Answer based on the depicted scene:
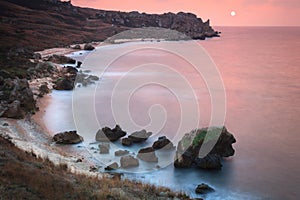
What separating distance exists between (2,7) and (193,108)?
10074cm

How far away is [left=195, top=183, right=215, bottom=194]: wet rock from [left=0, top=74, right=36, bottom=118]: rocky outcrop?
14.4 metres

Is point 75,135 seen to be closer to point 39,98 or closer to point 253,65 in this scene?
point 39,98

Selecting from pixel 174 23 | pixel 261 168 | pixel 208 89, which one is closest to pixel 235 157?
pixel 261 168

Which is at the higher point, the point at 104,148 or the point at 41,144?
the point at 41,144

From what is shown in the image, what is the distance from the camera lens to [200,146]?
1852 centimetres

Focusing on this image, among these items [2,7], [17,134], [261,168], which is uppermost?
[2,7]

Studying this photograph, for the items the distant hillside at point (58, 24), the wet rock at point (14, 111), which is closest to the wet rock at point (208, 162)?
the wet rock at point (14, 111)

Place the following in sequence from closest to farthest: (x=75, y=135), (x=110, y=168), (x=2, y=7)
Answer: (x=110, y=168) < (x=75, y=135) < (x=2, y=7)

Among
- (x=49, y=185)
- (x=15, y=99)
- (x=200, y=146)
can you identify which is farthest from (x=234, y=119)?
(x=49, y=185)

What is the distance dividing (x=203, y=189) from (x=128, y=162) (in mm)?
4385

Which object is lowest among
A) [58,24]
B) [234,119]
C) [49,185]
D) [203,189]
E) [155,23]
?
[203,189]

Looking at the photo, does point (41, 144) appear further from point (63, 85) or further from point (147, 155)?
point (63, 85)

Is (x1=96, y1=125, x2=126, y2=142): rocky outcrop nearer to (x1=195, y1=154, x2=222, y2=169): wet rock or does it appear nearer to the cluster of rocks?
(x1=195, y1=154, x2=222, y2=169): wet rock

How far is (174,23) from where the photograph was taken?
19412 cm
